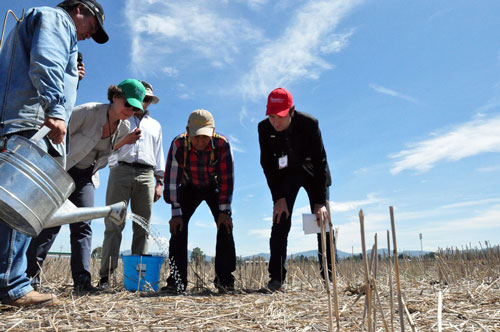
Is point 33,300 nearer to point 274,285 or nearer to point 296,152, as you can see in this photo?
point 274,285

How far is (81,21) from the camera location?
253 centimetres

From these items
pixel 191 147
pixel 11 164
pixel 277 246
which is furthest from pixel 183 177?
pixel 11 164

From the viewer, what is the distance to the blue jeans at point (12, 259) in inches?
83.6

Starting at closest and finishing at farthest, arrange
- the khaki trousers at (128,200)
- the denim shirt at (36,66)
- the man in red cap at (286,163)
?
the denim shirt at (36,66), the man in red cap at (286,163), the khaki trousers at (128,200)

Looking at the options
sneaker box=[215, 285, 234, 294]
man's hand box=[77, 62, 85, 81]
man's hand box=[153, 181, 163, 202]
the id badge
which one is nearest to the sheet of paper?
the id badge

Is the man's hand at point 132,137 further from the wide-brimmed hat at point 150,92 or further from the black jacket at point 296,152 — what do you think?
the black jacket at point 296,152

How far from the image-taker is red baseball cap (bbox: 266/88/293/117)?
10.4ft

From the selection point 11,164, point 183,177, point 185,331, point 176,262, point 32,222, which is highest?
point 183,177

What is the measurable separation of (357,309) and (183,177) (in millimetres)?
1939

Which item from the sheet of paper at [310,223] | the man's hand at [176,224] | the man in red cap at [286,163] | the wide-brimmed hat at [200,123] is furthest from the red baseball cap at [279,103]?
the man's hand at [176,224]

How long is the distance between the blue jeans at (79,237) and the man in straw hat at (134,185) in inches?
12.6

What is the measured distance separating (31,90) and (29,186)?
631mm

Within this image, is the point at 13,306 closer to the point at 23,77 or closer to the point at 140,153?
the point at 23,77

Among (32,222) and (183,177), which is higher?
(183,177)
